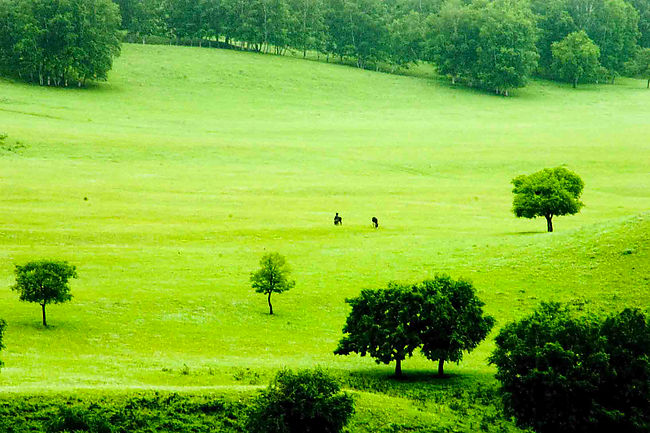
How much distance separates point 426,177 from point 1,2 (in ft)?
288

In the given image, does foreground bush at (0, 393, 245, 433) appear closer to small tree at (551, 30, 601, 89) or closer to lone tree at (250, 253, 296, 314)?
lone tree at (250, 253, 296, 314)

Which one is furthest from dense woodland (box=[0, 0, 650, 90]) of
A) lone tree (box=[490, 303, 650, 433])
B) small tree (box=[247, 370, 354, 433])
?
small tree (box=[247, 370, 354, 433])

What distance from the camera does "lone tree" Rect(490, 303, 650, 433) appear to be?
93.1 feet

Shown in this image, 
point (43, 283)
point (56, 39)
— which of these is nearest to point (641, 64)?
point (56, 39)

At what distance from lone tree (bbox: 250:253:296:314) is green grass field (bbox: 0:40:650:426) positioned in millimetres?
1453

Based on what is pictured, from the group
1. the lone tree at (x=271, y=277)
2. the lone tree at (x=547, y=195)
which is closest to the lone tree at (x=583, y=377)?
the lone tree at (x=271, y=277)

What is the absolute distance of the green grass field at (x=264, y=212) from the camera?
4209cm

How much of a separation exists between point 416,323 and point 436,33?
150607 millimetres

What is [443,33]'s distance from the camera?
177 metres

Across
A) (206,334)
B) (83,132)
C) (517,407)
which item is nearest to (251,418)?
(517,407)

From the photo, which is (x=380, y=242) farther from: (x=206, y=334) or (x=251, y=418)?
(x=251, y=418)

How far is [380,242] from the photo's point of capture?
64.1 meters

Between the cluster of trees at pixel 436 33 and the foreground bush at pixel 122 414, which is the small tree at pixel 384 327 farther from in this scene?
the cluster of trees at pixel 436 33

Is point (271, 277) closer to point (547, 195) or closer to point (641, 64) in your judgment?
point (547, 195)
